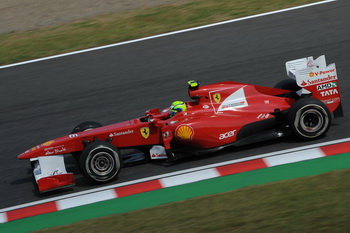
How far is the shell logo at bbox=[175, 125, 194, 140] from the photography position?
828 centimetres

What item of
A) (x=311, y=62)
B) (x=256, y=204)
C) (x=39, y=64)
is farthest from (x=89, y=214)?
(x=39, y=64)

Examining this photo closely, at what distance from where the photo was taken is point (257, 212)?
626 cm

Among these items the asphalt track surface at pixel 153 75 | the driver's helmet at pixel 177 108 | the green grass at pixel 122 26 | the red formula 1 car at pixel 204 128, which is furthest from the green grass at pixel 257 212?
the green grass at pixel 122 26

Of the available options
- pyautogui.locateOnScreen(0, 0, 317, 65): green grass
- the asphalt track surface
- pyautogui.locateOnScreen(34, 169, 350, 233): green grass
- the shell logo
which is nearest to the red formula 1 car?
the shell logo

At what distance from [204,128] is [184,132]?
270 millimetres

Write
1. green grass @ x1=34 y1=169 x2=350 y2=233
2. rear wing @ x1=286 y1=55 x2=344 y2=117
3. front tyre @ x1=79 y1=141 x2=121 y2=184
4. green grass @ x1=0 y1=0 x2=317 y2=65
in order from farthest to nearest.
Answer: green grass @ x1=0 y1=0 x2=317 y2=65
rear wing @ x1=286 y1=55 x2=344 y2=117
front tyre @ x1=79 y1=141 x2=121 y2=184
green grass @ x1=34 y1=169 x2=350 y2=233

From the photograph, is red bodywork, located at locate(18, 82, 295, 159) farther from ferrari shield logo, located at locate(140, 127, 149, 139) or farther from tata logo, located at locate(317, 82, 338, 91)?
tata logo, located at locate(317, 82, 338, 91)

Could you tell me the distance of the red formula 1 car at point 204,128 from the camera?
27.0ft

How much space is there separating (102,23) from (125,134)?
22.4ft

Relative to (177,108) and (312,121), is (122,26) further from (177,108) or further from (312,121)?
(312,121)

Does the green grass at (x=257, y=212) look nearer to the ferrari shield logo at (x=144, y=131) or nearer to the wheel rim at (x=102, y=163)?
the wheel rim at (x=102, y=163)

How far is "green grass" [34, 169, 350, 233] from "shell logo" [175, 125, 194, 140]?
1361mm

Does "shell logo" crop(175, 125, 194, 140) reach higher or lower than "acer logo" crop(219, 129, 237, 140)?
higher

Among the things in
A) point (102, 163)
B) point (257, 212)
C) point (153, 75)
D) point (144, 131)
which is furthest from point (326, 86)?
point (153, 75)
